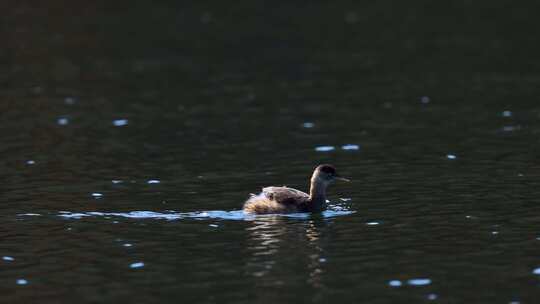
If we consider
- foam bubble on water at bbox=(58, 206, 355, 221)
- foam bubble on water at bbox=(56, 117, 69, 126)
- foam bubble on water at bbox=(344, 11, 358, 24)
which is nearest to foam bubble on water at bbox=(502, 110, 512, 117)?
foam bubble on water at bbox=(58, 206, 355, 221)

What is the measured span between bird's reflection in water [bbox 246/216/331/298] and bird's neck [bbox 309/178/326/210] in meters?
0.63

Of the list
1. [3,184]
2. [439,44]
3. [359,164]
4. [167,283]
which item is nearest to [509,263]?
[167,283]

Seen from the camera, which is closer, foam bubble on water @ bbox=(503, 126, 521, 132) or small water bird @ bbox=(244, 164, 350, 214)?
small water bird @ bbox=(244, 164, 350, 214)

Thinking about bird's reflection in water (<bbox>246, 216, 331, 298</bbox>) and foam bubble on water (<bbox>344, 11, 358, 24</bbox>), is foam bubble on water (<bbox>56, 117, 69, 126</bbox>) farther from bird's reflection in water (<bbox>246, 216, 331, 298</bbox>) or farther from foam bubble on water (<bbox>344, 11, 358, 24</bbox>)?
foam bubble on water (<bbox>344, 11, 358, 24</bbox>)

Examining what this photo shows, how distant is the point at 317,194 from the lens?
3114 centimetres

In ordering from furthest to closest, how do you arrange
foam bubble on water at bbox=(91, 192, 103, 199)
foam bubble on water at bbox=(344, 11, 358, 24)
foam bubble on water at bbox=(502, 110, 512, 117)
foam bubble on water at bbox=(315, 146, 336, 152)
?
foam bubble on water at bbox=(344, 11, 358, 24) → foam bubble on water at bbox=(502, 110, 512, 117) → foam bubble on water at bbox=(315, 146, 336, 152) → foam bubble on water at bbox=(91, 192, 103, 199)

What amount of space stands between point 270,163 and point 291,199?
7.86 meters

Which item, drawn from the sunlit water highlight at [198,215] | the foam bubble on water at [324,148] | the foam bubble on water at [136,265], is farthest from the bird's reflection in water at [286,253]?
the foam bubble on water at [324,148]

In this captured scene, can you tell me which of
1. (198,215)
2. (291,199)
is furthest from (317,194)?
(198,215)

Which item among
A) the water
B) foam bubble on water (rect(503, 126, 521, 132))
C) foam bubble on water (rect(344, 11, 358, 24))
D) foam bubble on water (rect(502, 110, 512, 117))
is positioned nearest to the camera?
the water

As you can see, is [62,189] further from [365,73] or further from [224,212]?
[365,73]

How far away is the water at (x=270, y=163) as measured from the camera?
24797 millimetres

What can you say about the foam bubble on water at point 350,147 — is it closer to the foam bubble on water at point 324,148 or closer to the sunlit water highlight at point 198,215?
the foam bubble on water at point 324,148

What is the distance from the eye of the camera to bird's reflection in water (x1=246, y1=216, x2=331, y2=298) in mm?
24297
